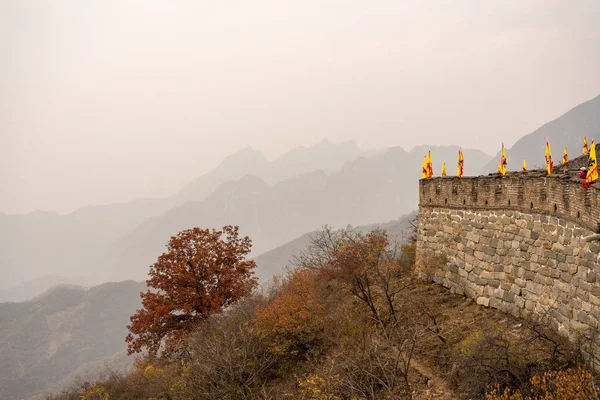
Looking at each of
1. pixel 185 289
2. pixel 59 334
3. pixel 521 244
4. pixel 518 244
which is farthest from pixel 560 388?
pixel 59 334

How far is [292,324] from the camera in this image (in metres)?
14.3

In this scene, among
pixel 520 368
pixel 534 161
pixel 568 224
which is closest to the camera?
pixel 520 368

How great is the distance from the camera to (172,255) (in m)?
21.3

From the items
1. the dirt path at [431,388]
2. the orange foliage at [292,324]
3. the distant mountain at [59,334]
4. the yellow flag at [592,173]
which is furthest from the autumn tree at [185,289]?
the distant mountain at [59,334]

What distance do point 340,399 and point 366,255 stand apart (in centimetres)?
882

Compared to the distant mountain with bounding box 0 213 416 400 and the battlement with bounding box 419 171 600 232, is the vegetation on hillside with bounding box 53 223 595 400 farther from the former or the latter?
the distant mountain with bounding box 0 213 416 400

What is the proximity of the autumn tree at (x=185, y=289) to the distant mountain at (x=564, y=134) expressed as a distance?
432 ft

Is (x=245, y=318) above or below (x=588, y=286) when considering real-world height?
below

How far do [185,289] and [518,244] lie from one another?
16.9m

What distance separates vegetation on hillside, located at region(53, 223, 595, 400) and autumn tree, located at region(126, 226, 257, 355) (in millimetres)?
607

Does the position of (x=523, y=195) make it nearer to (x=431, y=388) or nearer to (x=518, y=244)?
(x=518, y=244)

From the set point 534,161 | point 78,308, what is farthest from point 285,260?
point 534,161

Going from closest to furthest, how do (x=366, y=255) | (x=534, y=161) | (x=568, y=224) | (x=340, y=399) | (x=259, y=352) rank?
(x=568, y=224), (x=340, y=399), (x=259, y=352), (x=366, y=255), (x=534, y=161)

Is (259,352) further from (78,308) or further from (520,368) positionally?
(78,308)
